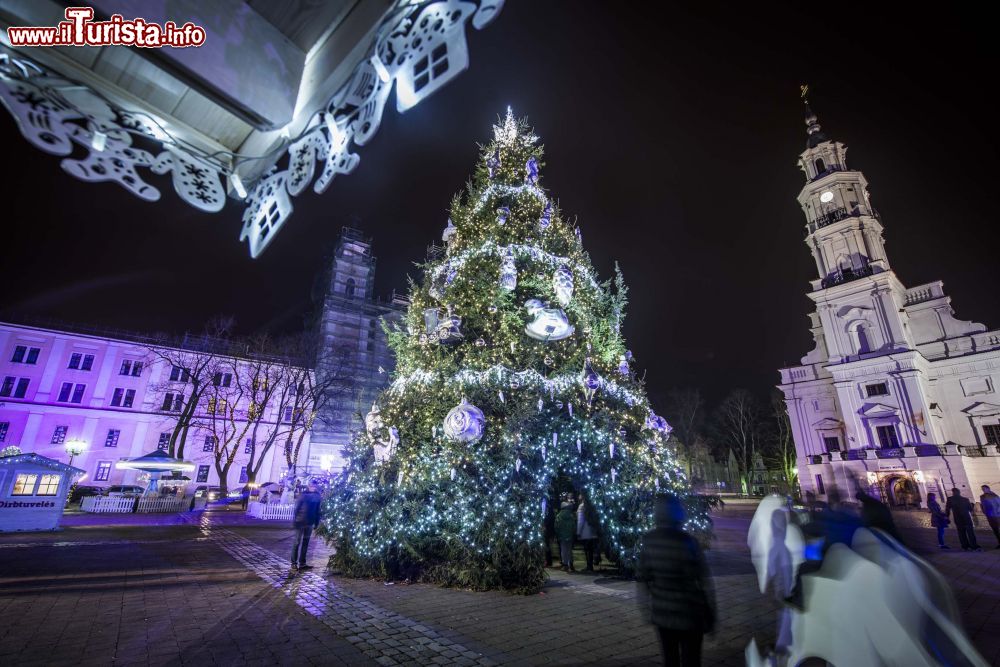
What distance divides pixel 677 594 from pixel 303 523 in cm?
756

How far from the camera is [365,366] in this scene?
148 ft

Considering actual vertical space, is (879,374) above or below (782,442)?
above

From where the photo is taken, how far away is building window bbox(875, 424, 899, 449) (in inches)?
1169

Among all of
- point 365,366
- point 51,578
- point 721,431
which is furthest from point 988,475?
point 365,366

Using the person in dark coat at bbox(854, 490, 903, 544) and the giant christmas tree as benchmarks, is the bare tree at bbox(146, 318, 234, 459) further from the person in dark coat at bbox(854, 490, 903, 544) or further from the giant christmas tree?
the person in dark coat at bbox(854, 490, 903, 544)

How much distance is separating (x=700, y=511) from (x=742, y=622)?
334cm

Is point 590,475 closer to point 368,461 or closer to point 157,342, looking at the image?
point 368,461

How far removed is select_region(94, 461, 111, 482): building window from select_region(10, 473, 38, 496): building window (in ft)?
87.2

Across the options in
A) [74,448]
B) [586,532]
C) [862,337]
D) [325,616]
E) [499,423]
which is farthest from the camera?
[862,337]

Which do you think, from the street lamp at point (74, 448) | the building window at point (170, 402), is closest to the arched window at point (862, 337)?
the building window at point (170, 402)

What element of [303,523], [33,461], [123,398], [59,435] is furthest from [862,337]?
[59,435]

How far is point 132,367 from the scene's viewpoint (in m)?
36.8

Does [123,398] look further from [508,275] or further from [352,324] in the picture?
[508,275]

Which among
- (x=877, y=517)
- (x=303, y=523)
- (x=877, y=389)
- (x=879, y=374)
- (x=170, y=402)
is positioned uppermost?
(x=879, y=374)
